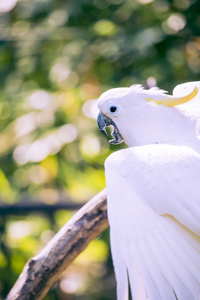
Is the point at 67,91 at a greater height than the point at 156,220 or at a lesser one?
greater

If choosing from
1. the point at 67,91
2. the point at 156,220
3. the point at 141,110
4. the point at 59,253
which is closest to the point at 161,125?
the point at 141,110

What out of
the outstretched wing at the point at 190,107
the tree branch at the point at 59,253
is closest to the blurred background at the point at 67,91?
the tree branch at the point at 59,253

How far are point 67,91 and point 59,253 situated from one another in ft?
3.64

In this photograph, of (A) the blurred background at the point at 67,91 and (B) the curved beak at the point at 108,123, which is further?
Result: (A) the blurred background at the point at 67,91

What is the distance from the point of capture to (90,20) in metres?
2.40

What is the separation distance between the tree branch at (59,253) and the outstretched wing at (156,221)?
246 millimetres

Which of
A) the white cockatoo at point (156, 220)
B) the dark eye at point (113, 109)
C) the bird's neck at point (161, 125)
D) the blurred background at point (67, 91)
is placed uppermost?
the blurred background at point (67, 91)

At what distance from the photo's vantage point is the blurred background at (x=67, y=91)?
176 cm

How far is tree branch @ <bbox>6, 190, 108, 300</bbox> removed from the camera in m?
1.20

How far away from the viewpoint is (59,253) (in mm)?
1220

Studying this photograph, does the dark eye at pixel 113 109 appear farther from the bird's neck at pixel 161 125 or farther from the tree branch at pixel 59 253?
the tree branch at pixel 59 253

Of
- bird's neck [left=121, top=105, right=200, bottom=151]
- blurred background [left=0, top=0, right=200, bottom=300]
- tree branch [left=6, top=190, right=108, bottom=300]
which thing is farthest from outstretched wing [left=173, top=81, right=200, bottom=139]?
blurred background [left=0, top=0, right=200, bottom=300]

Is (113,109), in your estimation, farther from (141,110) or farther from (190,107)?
(190,107)

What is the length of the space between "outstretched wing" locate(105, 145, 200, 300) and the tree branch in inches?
9.7
